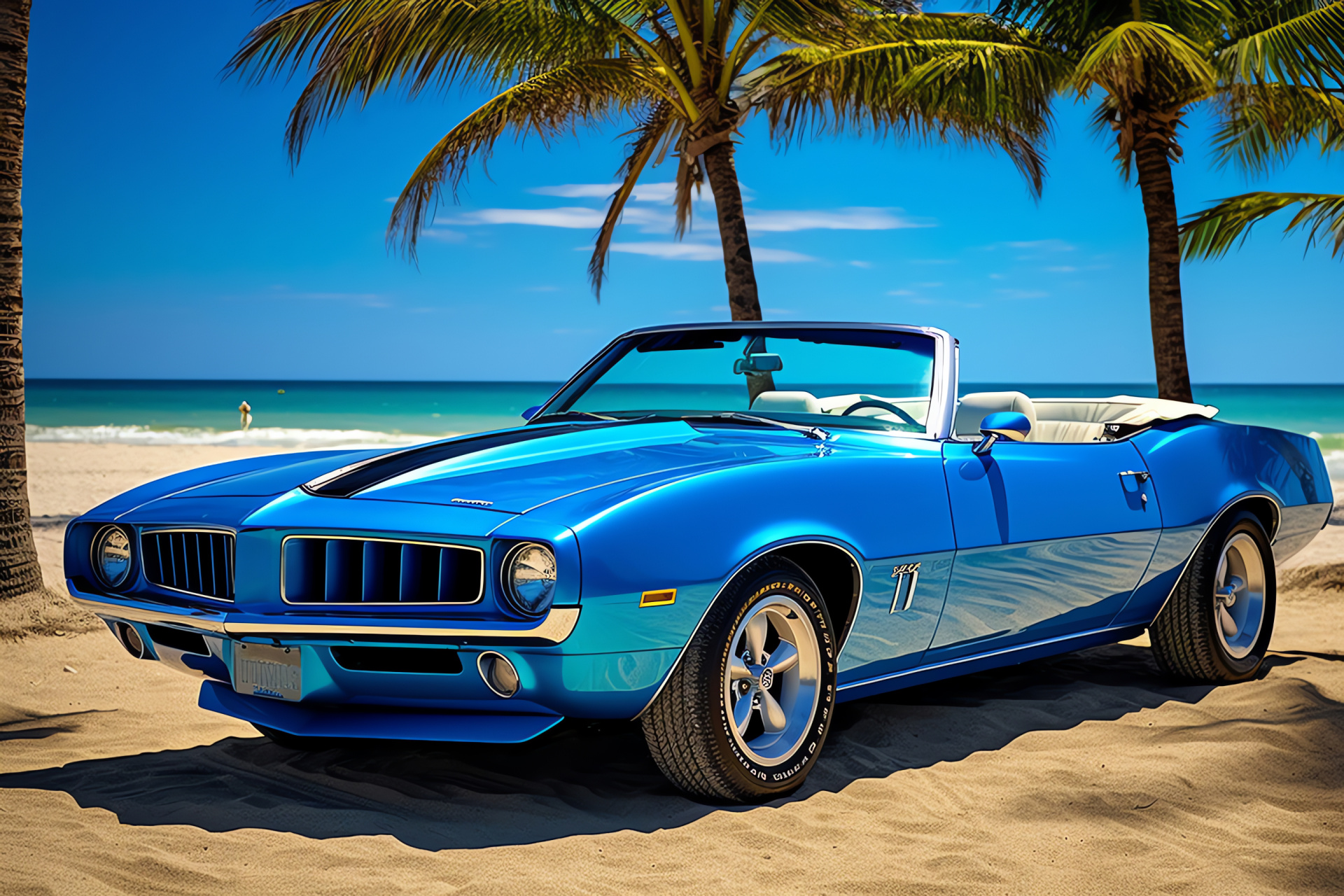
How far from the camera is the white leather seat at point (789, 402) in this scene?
4.57 meters

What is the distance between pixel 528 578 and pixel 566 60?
826 cm

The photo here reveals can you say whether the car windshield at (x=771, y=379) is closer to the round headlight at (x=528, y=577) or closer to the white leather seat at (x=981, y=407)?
the white leather seat at (x=981, y=407)

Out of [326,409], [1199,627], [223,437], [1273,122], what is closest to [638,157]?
[1273,122]

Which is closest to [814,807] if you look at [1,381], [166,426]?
[1,381]

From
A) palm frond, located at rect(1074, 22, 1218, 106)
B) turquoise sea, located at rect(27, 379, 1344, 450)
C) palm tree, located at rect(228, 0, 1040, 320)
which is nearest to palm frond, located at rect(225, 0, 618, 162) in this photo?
palm tree, located at rect(228, 0, 1040, 320)

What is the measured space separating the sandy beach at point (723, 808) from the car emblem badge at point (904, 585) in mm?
554

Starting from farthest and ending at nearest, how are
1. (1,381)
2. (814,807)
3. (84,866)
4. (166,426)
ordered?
(166,426)
(1,381)
(814,807)
(84,866)

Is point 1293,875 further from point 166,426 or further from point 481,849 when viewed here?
point 166,426

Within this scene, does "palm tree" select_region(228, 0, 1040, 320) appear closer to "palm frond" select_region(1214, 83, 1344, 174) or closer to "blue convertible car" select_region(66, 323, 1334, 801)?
"palm frond" select_region(1214, 83, 1344, 174)

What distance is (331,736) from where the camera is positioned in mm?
3270

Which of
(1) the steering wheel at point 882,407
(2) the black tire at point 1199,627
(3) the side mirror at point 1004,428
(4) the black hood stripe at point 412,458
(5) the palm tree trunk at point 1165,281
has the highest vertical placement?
(5) the palm tree trunk at point 1165,281

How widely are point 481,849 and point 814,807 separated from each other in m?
0.98

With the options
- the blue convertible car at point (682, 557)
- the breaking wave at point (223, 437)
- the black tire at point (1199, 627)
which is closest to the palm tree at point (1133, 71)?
the black tire at point (1199, 627)

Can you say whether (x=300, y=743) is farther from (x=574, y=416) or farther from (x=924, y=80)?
(x=924, y=80)
